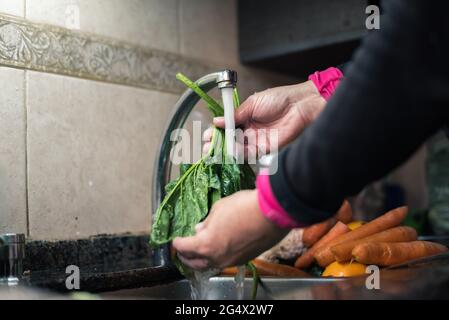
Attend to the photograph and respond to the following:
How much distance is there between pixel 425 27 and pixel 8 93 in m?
0.91

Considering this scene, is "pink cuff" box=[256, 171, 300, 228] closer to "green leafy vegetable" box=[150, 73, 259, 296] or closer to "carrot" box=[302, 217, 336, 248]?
"green leafy vegetable" box=[150, 73, 259, 296]

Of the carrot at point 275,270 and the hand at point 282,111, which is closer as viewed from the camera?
the hand at point 282,111

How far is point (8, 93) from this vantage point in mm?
1329

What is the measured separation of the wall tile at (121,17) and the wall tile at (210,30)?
1.5 inches

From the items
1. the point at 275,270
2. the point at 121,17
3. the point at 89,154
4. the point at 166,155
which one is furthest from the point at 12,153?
the point at 275,270

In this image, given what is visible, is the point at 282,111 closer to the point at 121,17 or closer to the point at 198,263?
the point at 198,263

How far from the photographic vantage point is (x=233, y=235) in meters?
0.82

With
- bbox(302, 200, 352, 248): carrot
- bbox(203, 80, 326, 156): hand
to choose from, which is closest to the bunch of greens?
bbox(203, 80, 326, 156): hand

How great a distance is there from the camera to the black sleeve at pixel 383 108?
0.70m

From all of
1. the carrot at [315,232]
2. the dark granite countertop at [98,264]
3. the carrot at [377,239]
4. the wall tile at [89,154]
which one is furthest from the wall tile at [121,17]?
the carrot at [377,239]

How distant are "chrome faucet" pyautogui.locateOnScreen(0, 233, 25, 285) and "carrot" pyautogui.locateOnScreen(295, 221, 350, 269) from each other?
64cm

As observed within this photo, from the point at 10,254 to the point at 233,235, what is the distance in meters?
0.53

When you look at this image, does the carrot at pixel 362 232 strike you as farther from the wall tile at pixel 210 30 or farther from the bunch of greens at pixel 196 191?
the wall tile at pixel 210 30

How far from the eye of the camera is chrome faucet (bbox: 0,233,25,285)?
1.16 metres
